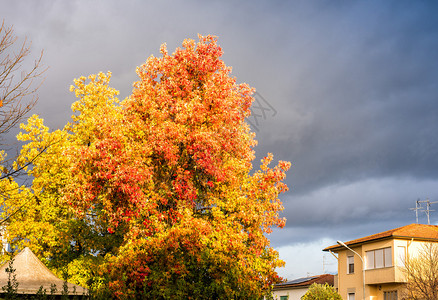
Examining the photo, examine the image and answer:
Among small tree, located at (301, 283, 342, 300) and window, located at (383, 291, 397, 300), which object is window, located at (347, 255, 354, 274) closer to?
small tree, located at (301, 283, 342, 300)

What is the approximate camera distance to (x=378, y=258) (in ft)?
132

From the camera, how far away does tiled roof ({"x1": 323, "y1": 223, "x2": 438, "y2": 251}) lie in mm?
38719

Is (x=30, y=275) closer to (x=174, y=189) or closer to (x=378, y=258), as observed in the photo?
(x=174, y=189)

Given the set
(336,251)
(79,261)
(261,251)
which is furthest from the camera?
(336,251)

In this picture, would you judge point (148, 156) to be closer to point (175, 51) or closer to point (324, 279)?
point (175, 51)

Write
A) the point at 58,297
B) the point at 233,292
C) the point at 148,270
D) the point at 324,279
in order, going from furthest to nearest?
the point at 324,279 < the point at 58,297 < the point at 148,270 < the point at 233,292

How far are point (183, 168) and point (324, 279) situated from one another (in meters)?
38.4

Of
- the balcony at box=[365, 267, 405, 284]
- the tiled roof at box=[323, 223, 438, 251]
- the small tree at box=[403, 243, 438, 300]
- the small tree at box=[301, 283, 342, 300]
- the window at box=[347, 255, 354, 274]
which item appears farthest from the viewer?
the window at box=[347, 255, 354, 274]

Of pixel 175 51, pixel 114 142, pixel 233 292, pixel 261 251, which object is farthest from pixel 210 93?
pixel 233 292

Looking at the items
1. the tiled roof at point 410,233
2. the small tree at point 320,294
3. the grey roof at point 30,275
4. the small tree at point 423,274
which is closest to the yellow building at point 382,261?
the tiled roof at point 410,233

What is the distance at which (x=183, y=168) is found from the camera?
21.0 m

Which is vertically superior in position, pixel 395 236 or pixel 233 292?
pixel 395 236

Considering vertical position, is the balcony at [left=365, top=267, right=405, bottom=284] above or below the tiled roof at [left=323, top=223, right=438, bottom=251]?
below

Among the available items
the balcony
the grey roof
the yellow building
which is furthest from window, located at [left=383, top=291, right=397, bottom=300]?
the grey roof
